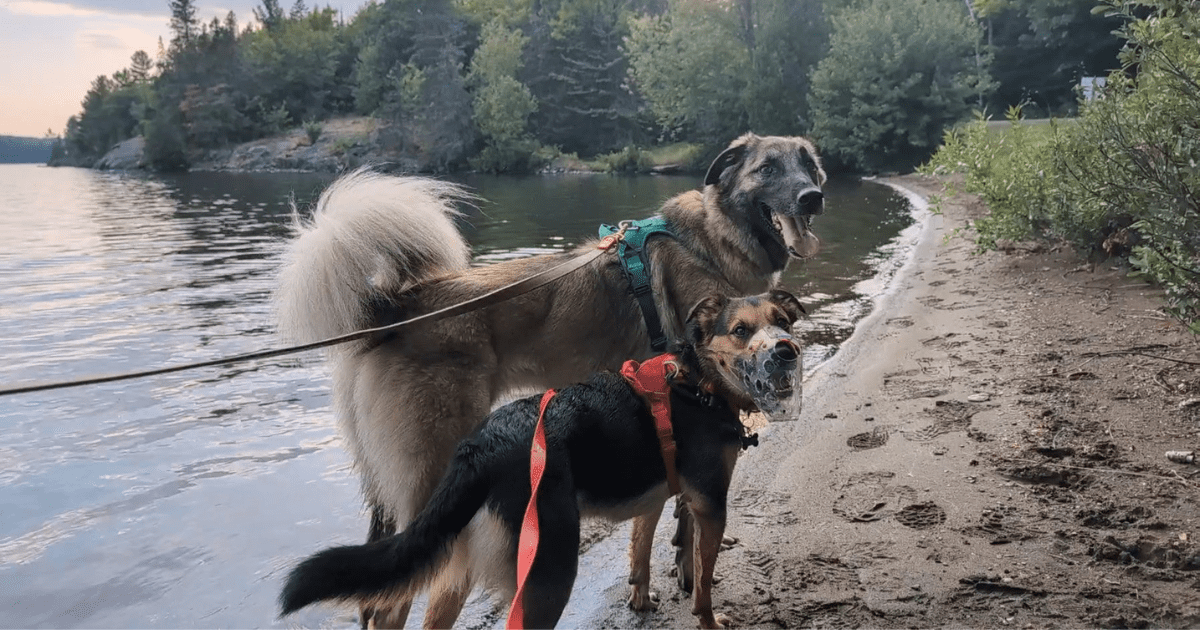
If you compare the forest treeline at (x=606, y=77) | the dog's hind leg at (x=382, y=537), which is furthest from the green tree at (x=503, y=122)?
the dog's hind leg at (x=382, y=537)

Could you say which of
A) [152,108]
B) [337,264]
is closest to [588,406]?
[337,264]

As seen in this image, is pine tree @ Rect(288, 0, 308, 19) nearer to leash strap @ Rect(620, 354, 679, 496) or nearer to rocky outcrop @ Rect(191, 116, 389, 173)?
rocky outcrop @ Rect(191, 116, 389, 173)

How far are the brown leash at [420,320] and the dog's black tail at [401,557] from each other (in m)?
0.90

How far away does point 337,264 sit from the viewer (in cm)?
398

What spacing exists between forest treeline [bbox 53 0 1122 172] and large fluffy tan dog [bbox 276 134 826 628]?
32990 millimetres

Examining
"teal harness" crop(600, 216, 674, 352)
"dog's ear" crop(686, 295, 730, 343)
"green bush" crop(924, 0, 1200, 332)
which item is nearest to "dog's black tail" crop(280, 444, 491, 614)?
"dog's ear" crop(686, 295, 730, 343)

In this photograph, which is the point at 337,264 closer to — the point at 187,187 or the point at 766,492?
the point at 766,492

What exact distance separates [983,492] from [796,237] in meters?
1.81

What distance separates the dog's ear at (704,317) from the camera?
3.71 metres

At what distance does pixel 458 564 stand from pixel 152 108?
98129mm

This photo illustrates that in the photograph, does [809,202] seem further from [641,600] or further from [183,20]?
[183,20]

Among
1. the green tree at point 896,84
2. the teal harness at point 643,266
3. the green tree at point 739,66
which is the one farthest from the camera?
the green tree at point 739,66

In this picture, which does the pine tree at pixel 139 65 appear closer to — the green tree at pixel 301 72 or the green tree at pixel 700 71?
the green tree at pixel 301 72

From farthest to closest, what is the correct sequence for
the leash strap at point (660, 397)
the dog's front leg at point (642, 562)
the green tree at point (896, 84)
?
the green tree at point (896, 84)
the dog's front leg at point (642, 562)
the leash strap at point (660, 397)
